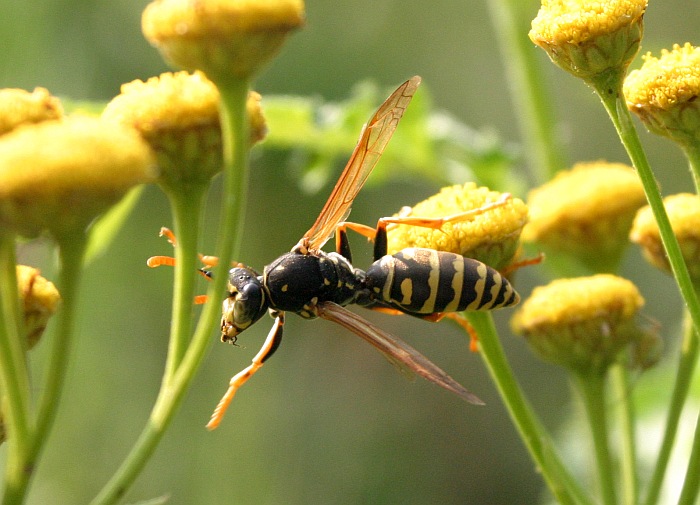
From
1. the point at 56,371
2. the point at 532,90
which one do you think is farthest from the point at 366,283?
the point at 532,90

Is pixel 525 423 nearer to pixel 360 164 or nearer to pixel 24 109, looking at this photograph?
pixel 360 164

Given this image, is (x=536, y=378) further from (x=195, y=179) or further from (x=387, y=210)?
(x=195, y=179)

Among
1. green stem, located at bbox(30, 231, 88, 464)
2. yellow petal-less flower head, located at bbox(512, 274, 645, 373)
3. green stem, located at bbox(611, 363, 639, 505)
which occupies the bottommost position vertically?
green stem, located at bbox(611, 363, 639, 505)

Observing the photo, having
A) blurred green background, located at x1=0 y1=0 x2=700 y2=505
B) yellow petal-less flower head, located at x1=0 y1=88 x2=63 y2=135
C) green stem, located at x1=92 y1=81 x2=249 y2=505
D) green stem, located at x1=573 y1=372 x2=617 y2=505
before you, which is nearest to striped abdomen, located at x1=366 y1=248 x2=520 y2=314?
green stem, located at x1=573 y1=372 x2=617 y2=505

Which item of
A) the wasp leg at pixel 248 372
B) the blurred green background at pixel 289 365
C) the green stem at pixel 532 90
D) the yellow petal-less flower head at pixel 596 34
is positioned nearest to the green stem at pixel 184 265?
the wasp leg at pixel 248 372

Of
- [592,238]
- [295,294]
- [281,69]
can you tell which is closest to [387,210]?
[281,69]

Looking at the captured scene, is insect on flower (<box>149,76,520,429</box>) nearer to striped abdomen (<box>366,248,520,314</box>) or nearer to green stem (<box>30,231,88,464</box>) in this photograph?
striped abdomen (<box>366,248,520,314</box>)
